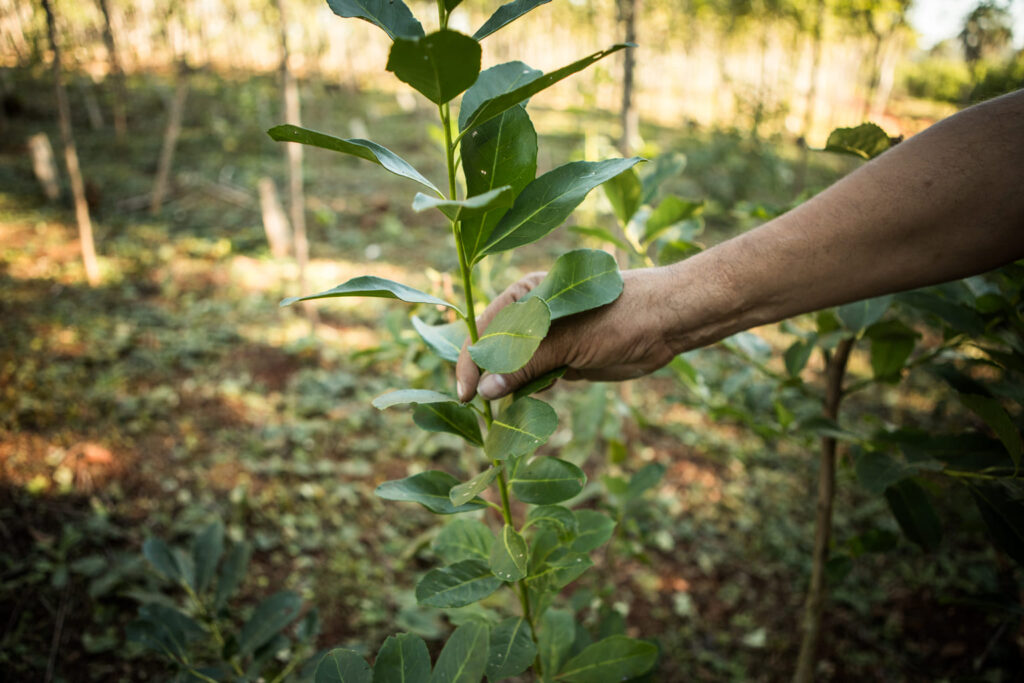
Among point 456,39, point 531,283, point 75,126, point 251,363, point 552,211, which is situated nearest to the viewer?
point 456,39

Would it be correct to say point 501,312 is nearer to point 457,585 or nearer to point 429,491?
point 429,491

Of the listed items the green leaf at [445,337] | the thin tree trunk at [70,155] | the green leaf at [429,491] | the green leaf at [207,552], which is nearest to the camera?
the green leaf at [429,491]

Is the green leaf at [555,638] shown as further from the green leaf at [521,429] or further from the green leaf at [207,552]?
the green leaf at [207,552]

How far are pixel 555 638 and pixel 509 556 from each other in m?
0.45

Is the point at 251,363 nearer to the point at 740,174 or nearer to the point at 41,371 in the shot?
the point at 41,371

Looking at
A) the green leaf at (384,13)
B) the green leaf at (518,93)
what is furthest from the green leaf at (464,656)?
the green leaf at (384,13)

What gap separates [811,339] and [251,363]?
434 cm

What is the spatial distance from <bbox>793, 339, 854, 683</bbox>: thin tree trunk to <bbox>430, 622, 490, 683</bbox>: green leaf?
113 centimetres

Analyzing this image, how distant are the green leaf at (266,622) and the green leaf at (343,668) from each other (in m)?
0.53

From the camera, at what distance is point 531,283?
987mm

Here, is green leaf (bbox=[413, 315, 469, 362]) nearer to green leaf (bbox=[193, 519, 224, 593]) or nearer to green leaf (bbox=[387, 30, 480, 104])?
green leaf (bbox=[387, 30, 480, 104])

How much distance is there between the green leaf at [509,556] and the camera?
0.71 metres

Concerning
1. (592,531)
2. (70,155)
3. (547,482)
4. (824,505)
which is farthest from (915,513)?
(70,155)

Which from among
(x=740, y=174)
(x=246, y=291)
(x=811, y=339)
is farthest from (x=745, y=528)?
(x=740, y=174)
